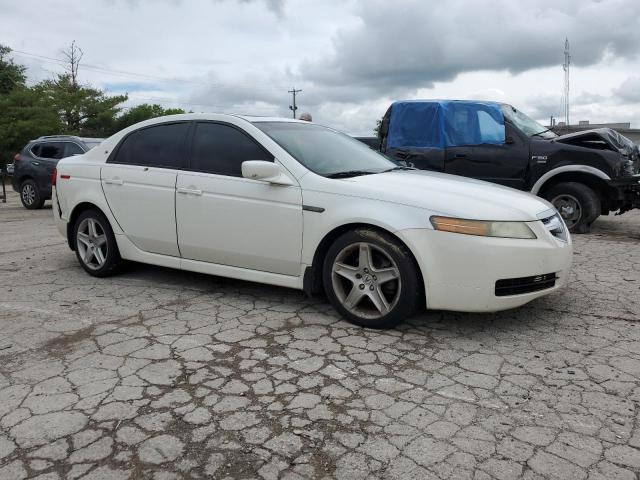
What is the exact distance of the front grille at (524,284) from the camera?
356 cm

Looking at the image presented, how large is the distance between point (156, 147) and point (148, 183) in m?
0.35

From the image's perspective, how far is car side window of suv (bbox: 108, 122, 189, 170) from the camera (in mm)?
→ 4707

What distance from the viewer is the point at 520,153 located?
8.27 meters

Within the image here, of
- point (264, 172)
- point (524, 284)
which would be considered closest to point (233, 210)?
point (264, 172)

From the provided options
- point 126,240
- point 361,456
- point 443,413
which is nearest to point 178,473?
point 361,456

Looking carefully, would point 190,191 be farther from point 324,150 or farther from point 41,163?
point 41,163

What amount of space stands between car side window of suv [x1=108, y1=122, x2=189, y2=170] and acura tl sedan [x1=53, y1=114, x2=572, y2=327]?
12 millimetres

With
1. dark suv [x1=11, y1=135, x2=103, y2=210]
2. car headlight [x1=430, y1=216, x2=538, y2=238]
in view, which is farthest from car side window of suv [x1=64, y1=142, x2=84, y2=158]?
car headlight [x1=430, y1=216, x2=538, y2=238]

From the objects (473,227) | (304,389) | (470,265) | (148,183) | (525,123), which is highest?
(525,123)

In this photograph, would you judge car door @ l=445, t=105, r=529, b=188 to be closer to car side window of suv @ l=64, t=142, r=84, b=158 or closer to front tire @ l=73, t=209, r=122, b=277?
front tire @ l=73, t=209, r=122, b=277

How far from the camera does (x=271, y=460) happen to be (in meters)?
2.29

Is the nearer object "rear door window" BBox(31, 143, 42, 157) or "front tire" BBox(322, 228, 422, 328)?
"front tire" BBox(322, 228, 422, 328)

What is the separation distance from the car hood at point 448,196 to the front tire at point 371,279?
288 millimetres

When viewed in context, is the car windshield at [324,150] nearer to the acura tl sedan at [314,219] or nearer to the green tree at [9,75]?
the acura tl sedan at [314,219]
